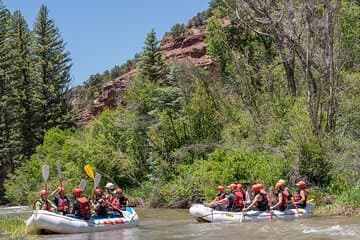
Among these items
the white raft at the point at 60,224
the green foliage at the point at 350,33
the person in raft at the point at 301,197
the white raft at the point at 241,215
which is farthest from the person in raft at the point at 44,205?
Answer: the green foliage at the point at 350,33

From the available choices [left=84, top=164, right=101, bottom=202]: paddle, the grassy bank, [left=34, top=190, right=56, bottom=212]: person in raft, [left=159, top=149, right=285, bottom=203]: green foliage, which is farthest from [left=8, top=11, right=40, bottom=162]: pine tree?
[left=34, top=190, right=56, bottom=212]: person in raft

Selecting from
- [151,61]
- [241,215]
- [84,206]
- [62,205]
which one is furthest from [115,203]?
[151,61]

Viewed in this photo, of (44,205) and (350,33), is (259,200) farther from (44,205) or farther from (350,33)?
(350,33)

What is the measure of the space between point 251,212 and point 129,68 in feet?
173

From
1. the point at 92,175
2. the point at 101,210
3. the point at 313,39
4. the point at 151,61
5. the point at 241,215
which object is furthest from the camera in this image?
the point at 151,61

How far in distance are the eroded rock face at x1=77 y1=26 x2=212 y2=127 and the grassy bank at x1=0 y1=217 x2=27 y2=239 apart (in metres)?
38.9

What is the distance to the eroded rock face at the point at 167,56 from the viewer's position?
59281mm

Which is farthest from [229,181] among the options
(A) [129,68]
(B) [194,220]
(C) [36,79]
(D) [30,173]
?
(A) [129,68]

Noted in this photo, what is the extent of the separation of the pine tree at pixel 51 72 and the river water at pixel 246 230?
3039cm

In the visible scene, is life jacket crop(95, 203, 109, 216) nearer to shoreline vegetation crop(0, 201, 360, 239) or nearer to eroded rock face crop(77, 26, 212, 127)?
shoreline vegetation crop(0, 201, 360, 239)

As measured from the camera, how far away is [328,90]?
26.4 metres

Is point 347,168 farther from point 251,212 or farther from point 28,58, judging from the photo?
point 28,58

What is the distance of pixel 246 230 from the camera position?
1734 cm

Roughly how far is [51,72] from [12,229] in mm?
33767
